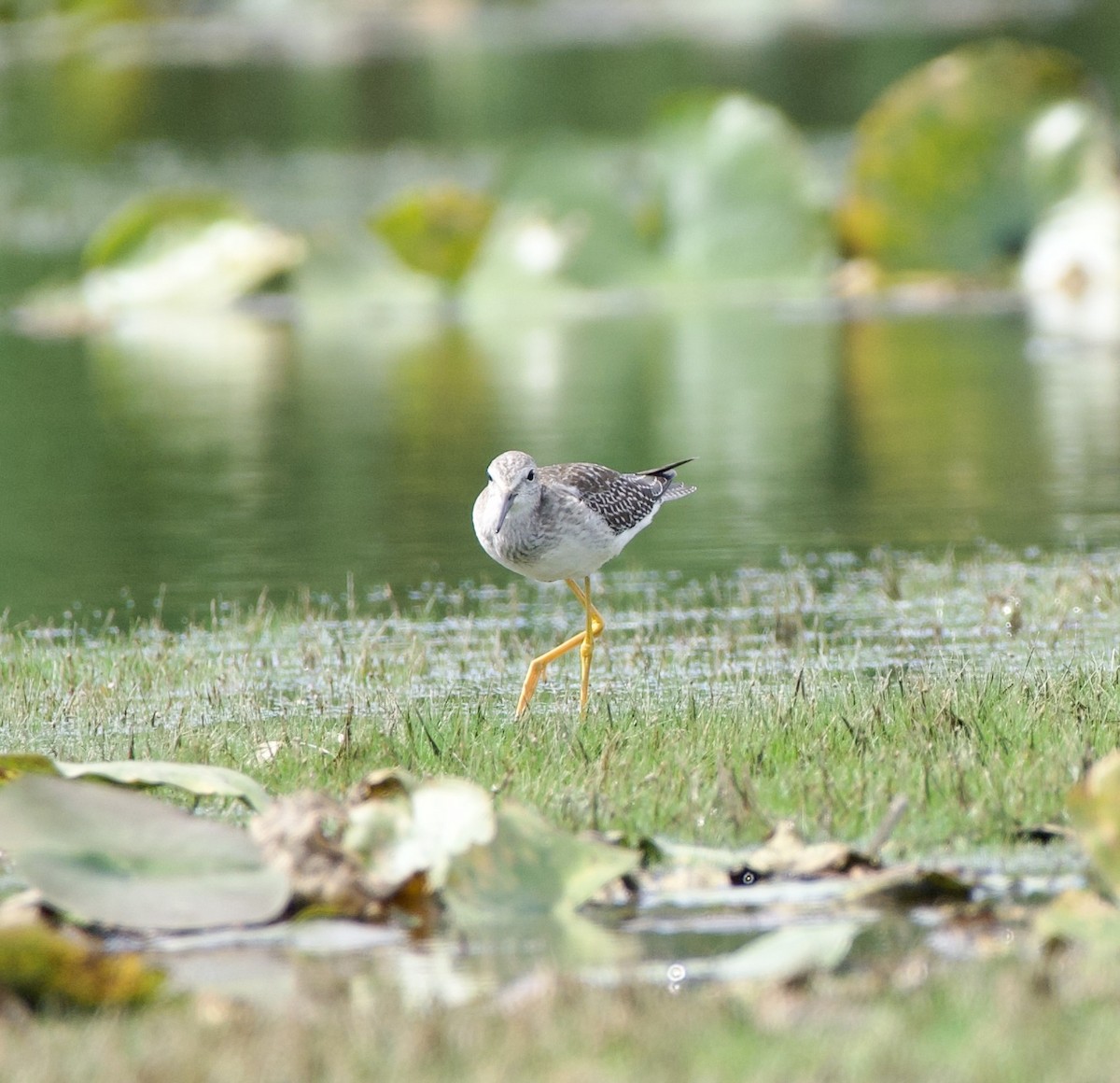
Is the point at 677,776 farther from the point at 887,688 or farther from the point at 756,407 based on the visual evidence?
the point at 756,407

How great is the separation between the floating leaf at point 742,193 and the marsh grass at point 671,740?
9.22m

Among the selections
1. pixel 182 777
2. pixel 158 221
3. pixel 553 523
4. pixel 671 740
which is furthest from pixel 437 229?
pixel 182 777

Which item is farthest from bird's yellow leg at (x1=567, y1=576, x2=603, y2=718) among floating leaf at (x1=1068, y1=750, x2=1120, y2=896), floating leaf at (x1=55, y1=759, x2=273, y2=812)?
floating leaf at (x1=1068, y1=750, x2=1120, y2=896)

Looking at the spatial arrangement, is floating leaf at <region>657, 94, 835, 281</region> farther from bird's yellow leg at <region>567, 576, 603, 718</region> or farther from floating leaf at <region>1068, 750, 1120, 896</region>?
floating leaf at <region>1068, 750, 1120, 896</region>

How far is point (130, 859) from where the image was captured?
17.4 ft

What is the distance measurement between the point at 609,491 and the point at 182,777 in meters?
2.69


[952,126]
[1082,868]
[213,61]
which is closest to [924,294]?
[952,126]

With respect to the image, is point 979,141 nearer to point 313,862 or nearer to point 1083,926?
point 313,862

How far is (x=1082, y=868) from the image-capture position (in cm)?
532

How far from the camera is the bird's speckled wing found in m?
7.84

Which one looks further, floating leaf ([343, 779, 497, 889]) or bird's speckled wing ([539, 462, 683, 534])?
bird's speckled wing ([539, 462, 683, 534])

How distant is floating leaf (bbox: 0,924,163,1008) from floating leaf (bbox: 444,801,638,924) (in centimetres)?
92

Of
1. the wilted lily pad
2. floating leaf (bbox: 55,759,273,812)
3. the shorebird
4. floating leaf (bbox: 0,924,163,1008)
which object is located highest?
the wilted lily pad

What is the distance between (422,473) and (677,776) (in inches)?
317
